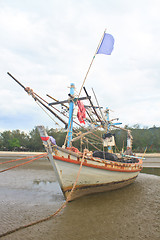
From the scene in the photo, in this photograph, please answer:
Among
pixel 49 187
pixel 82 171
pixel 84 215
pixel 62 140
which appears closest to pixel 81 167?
pixel 82 171

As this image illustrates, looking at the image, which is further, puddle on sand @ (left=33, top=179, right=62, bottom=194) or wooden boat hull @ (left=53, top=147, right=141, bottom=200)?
puddle on sand @ (left=33, top=179, right=62, bottom=194)

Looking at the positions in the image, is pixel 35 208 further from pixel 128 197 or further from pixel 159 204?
pixel 159 204

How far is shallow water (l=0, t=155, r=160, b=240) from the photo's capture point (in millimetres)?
5605

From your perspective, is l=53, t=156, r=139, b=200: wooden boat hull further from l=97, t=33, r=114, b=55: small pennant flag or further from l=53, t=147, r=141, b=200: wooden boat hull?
l=97, t=33, r=114, b=55: small pennant flag

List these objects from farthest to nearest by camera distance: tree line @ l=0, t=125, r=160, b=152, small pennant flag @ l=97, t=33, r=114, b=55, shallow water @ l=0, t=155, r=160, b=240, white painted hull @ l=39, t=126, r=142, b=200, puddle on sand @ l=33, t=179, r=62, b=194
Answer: tree line @ l=0, t=125, r=160, b=152 < small pennant flag @ l=97, t=33, r=114, b=55 < puddle on sand @ l=33, t=179, r=62, b=194 < white painted hull @ l=39, t=126, r=142, b=200 < shallow water @ l=0, t=155, r=160, b=240

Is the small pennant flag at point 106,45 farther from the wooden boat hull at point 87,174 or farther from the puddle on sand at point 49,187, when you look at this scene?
the puddle on sand at point 49,187

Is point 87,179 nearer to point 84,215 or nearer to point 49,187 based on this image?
point 84,215

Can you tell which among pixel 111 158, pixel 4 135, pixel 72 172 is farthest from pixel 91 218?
pixel 4 135

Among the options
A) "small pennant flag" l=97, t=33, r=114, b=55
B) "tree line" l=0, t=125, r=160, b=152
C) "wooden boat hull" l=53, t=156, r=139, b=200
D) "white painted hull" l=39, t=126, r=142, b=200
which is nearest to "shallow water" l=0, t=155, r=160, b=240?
"wooden boat hull" l=53, t=156, r=139, b=200

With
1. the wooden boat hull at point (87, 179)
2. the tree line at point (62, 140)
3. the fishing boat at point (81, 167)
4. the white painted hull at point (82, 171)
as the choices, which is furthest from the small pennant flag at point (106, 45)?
the tree line at point (62, 140)

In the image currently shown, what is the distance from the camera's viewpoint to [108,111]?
2128cm

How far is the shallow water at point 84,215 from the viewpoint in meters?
5.61

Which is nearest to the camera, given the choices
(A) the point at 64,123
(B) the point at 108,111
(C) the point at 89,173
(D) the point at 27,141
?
(C) the point at 89,173

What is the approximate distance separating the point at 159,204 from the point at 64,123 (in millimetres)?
8894
